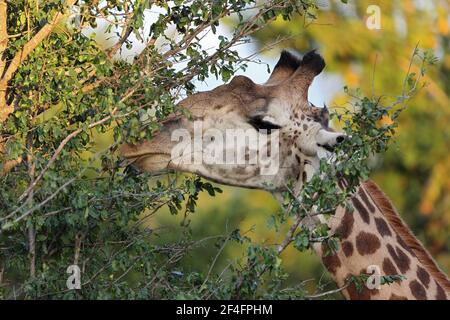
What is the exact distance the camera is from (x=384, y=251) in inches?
215

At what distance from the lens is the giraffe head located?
5.37 metres

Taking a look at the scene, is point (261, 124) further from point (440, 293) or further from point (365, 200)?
point (440, 293)

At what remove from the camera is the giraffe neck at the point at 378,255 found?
17.6ft

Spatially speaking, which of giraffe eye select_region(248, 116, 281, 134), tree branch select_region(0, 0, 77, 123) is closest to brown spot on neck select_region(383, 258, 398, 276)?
giraffe eye select_region(248, 116, 281, 134)

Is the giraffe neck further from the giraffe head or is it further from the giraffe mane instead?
the giraffe head

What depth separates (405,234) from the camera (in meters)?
5.69

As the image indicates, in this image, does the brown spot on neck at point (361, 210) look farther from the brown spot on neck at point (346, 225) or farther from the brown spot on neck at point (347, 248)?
the brown spot on neck at point (347, 248)

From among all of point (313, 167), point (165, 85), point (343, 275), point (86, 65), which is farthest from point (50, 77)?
point (343, 275)

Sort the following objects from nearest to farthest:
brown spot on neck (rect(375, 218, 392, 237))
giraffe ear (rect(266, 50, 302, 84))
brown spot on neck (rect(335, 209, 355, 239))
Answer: brown spot on neck (rect(335, 209, 355, 239))
brown spot on neck (rect(375, 218, 392, 237))
giraffe ear (rect(266, 50, 302, 84))

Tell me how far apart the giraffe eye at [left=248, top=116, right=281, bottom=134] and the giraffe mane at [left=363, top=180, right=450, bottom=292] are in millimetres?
622

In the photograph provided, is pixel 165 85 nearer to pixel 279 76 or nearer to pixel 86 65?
pixel 86 65

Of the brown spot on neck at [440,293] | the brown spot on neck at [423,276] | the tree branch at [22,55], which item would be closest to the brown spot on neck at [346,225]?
the brown spot on neck at [423,276]

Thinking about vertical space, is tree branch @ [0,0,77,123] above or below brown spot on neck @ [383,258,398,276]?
above
